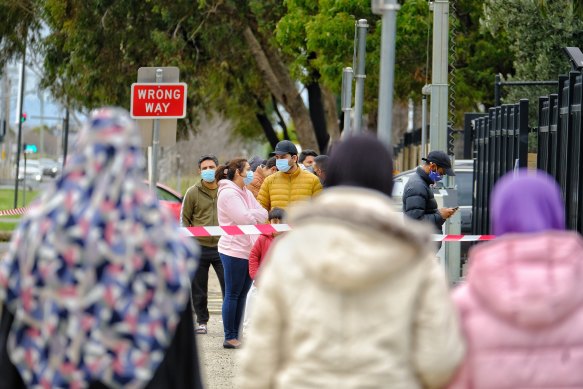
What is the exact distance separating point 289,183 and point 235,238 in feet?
3.01

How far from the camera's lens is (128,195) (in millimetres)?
4480

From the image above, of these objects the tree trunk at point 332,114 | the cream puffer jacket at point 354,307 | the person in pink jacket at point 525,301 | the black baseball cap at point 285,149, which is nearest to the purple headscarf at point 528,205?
the person in pink jacket at point 525,301

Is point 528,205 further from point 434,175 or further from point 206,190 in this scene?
point 206,190

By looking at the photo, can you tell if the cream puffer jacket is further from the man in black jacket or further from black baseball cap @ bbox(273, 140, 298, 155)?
black baseball cap @ bbox(273, 140, 298, 155)

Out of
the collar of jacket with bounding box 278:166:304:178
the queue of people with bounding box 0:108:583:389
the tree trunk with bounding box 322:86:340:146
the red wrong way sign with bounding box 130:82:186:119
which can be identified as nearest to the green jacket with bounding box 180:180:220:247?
the collar of jacket with bounding box 278:166:304:178

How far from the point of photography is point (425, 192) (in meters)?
12.6

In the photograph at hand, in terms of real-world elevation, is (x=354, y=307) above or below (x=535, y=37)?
below

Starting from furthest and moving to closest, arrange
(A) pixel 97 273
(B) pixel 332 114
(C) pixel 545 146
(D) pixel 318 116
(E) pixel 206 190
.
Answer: (D) pixel 318 116 < (B) pixel 332 114 < (C) pixel 545 146 < (E) pixel 206 190 < (A) pixel 97 273

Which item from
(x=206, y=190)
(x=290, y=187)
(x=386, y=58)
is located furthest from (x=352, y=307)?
(x=206, y=190)

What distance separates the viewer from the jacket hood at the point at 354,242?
173 inches

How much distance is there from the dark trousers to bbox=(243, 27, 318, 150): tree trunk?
1934 cm

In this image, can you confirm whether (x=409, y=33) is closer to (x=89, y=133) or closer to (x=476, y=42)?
(x=476, y=42)

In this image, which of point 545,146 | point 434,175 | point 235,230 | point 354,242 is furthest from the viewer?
point 545,146

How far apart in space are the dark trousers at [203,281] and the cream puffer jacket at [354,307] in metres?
8.77
